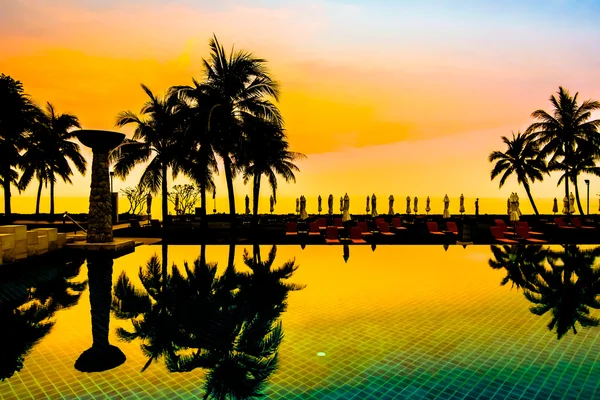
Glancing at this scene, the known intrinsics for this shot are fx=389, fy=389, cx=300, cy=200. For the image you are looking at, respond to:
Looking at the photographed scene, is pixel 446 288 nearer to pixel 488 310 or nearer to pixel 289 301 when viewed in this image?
pixel 488 310

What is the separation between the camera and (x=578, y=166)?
30.0 meters

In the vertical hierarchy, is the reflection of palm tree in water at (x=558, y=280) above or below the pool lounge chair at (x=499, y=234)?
below

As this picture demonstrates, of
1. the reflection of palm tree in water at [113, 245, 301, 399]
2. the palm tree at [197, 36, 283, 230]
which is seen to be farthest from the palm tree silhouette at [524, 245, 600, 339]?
the palm tree at [197, 36, 283, 230]

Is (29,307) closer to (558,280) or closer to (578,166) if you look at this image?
(558,280)

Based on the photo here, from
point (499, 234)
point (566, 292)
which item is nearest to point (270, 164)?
point (499, 234)

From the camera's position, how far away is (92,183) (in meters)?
16.4

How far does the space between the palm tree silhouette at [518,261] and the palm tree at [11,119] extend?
87.7 ft

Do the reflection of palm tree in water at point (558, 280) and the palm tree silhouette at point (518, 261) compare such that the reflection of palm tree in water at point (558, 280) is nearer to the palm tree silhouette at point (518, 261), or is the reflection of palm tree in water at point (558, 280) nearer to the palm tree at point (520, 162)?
the palm tree silhouette at point (518, 261)

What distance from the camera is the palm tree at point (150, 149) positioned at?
2358 centimetres

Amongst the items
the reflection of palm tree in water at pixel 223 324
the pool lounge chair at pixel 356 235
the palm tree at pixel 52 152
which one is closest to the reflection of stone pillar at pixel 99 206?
the reflection of palm tree in water at pixel 223 324

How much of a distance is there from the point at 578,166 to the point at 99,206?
1296 inches

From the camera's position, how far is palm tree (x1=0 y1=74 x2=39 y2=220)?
2322 cm

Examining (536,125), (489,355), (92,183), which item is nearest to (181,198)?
(92,183)

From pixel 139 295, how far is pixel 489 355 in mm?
7176
